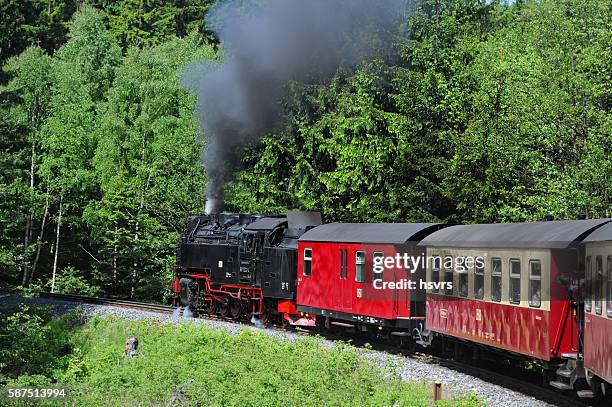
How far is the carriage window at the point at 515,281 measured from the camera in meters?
16.9

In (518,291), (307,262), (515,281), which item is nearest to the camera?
(518,291)

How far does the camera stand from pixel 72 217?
4622 centimetres

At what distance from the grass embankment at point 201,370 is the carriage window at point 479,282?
231cm

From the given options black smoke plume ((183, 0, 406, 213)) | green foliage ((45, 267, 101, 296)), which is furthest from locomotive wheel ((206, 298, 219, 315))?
green foliage ((45, 267, 101, 296))

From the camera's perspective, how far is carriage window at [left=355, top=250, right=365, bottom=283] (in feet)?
74.0

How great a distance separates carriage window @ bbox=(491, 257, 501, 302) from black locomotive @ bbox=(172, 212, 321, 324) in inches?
362

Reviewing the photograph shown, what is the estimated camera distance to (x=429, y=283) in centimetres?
2134

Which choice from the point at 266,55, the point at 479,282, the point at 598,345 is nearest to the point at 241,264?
the point at 479,282

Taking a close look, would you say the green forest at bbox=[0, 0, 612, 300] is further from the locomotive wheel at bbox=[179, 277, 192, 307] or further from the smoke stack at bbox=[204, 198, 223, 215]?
the locomotive wheel at bbox=[179, 277, 192, 307]

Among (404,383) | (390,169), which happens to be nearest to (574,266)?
(404,383)

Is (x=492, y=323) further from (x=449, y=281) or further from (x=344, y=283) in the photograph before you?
(x=344, y=283)

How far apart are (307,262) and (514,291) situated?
908 cm

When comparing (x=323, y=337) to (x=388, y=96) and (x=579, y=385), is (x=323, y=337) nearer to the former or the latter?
(x=579, y=385)

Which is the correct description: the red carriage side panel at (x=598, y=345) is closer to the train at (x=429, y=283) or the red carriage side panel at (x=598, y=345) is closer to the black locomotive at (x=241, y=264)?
the train at (x=429, y=283)
